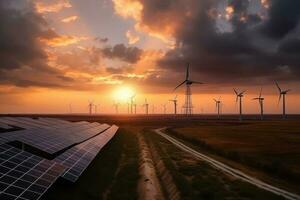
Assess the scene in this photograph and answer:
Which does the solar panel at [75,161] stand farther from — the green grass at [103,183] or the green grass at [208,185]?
the green grass at [208,185]

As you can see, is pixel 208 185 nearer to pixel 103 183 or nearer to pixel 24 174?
pixel 103 183

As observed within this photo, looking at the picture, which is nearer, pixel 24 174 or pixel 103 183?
pixel 24 174

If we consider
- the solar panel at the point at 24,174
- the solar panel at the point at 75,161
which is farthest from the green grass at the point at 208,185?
the solar panel at the point at 24,174

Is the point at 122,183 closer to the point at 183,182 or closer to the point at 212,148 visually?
the point at 183,182

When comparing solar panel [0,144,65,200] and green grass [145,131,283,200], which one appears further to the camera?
green grass [145,131,283,200]

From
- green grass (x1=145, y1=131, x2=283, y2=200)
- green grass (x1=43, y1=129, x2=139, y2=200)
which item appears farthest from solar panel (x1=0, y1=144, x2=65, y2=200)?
green grass (x1=145, y1=131, x2=283, y2=200)

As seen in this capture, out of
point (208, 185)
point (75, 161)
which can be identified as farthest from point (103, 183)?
point (208, 185)

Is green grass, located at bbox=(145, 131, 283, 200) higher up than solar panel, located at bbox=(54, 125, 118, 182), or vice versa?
solar panel, located at bbox=(54, 125, 118, 182)

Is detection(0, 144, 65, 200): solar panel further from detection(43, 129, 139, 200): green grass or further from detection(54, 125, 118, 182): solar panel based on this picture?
detection(43, 129, 139, 200): green grass


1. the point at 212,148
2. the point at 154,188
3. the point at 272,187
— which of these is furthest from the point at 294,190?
the point at 212,148
